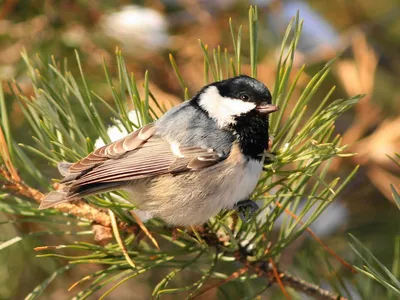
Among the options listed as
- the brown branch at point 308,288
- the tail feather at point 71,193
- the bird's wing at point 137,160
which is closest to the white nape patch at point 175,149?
the bird's wing at point 137,160

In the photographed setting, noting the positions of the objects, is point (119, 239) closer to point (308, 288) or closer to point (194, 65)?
point (308, 288)

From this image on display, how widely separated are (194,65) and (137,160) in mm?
553

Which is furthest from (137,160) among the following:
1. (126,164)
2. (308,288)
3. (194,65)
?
(194,65)

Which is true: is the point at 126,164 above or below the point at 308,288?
above

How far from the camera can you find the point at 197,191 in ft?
3.16

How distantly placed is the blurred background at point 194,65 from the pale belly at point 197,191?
1.00ft

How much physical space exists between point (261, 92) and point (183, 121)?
0.15m

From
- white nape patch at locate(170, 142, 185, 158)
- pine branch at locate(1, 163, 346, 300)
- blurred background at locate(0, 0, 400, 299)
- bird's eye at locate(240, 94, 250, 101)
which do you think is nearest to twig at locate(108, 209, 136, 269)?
pine branch at locate(1, 163, 346, 300)

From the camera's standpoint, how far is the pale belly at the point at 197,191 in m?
0.91

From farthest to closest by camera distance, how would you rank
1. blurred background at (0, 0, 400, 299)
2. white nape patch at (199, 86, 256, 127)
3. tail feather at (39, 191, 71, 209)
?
blurred background at (0, 0, 400, 299) < white nape patch at (199, 86, 256, 127) < tail feather at (39, 191, 71, 209)

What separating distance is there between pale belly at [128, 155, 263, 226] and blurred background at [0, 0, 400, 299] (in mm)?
304

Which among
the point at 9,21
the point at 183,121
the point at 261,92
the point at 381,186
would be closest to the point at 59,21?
the point at 9,21

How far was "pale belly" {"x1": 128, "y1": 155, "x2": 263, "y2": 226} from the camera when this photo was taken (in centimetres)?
→ 91

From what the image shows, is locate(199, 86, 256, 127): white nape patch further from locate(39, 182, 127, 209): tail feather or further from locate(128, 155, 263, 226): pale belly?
locate(39, 182, 127, 209): tail feather
